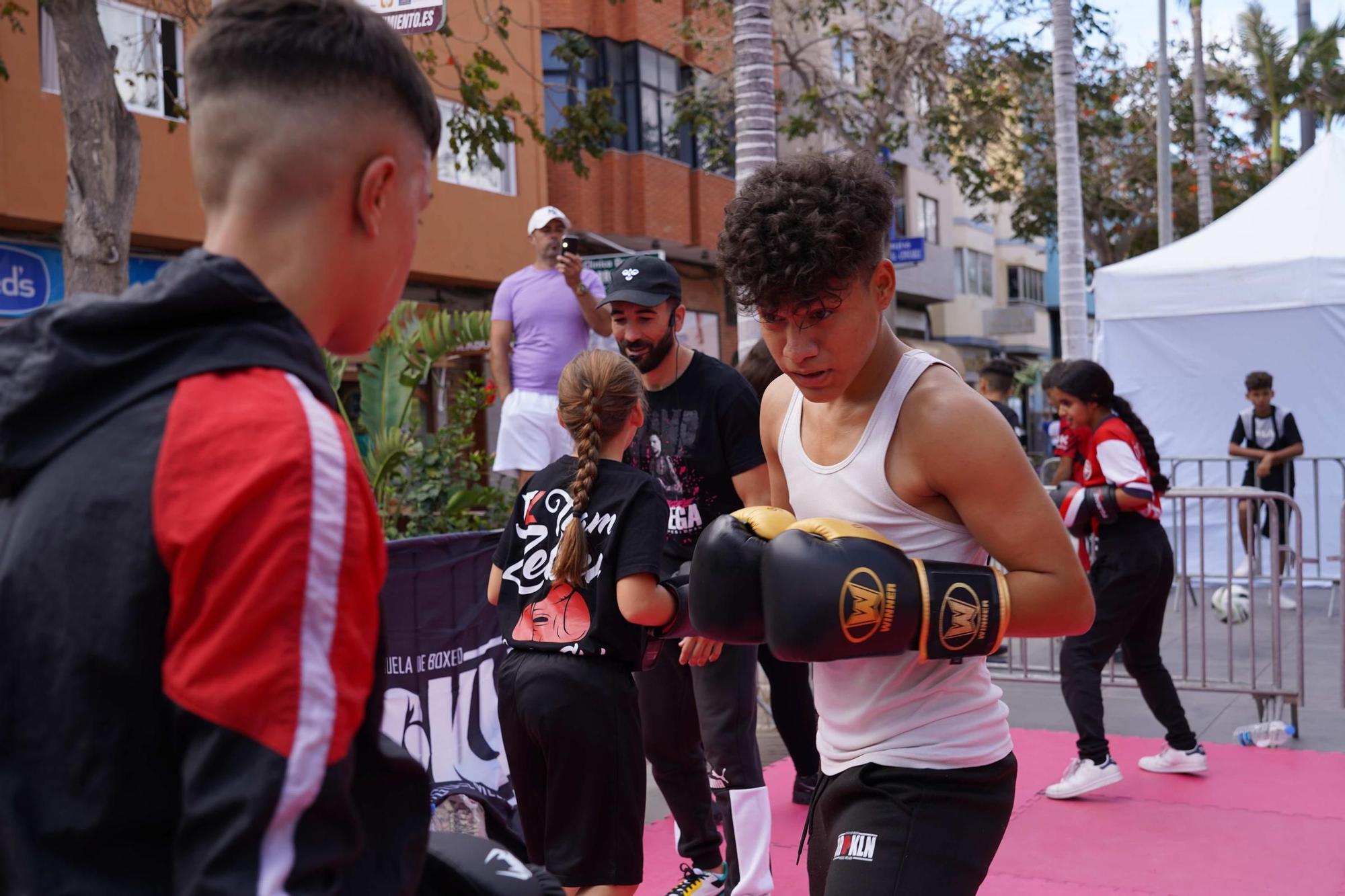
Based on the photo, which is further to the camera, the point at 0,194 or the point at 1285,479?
the point at 0,194

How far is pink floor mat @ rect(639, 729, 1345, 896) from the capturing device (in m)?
4.36

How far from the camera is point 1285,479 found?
10.7m

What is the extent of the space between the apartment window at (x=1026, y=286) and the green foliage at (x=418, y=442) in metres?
38.4

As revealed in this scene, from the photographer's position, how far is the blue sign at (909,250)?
1455 centimetres

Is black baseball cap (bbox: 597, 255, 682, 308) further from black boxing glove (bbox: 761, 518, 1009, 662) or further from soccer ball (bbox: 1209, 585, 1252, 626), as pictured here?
soccer ball (bbox: 1209, 585, 1252, 626)

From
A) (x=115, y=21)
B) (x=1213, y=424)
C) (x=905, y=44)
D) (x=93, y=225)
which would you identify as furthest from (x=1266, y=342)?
(x=115, y=21)

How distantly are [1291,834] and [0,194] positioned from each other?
470 inches

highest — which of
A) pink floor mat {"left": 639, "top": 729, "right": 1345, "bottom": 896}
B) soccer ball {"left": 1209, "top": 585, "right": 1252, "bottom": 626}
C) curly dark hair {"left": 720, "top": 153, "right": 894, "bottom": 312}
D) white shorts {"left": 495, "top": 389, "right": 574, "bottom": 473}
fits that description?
curly dark hair {"left": 720, "top": 153, "right": 894, "bottom": 312}

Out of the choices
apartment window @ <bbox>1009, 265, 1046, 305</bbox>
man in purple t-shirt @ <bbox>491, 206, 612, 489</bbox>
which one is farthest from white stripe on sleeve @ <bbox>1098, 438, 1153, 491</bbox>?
→ apartment window @ <bbox>1009, 265, 1046, 305</bbox>

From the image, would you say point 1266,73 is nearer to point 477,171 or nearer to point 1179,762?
point 477,171

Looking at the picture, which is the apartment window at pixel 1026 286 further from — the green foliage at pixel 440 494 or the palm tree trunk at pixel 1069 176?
the green foliage at pixel 440 494

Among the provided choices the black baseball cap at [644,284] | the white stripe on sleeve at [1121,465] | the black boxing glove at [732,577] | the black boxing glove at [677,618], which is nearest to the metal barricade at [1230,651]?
the white stripe on sleeve at [1121,465]

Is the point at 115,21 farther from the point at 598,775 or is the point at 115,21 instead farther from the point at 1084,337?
the point at 598,775

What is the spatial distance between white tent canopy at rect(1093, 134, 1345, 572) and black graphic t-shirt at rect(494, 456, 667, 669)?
380 inches
